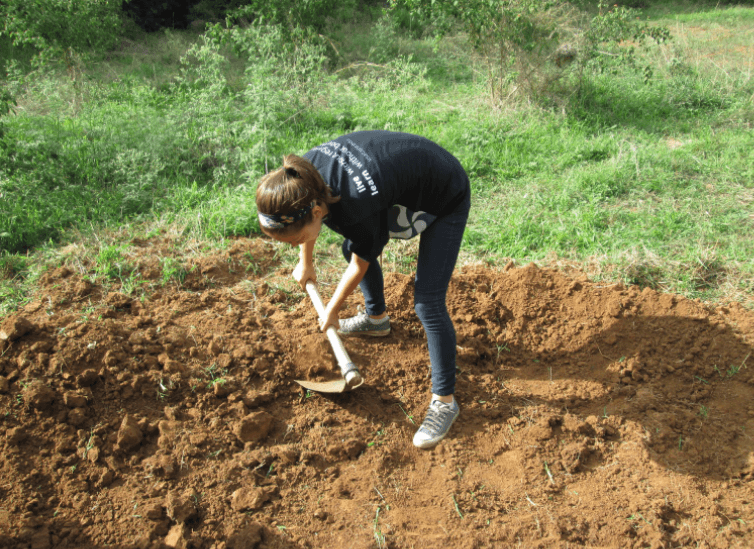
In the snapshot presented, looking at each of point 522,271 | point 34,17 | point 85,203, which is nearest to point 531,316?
point 522,271

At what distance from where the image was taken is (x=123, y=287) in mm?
3402

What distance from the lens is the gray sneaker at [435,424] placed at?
255cm

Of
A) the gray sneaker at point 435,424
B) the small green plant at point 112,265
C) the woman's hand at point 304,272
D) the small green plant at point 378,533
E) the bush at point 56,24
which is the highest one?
the bush at point 56,24

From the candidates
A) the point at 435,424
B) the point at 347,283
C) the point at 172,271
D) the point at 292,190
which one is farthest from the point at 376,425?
the point at 172,271

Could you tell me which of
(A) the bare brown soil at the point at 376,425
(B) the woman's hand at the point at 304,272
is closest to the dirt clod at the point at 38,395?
(A) the bare brown soil at the point at 376,425

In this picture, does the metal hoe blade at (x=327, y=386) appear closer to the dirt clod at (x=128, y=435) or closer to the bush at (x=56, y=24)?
the dirt clod at (x=128, y=435)

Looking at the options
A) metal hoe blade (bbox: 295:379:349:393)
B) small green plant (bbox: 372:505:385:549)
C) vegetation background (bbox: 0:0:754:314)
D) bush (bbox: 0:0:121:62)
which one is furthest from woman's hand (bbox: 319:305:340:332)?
bush (bbox: 0:0:121:62)

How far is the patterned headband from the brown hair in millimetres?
10

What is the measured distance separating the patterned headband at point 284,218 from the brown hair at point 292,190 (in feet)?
0.03

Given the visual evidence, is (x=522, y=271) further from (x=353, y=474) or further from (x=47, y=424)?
(x=47, y=424)

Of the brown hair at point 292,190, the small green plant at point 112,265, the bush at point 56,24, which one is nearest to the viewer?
the brown hair at point 292,190

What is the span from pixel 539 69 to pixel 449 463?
508cm

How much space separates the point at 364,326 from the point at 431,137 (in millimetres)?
2968

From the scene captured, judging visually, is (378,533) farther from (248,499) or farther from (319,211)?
(319,211)
